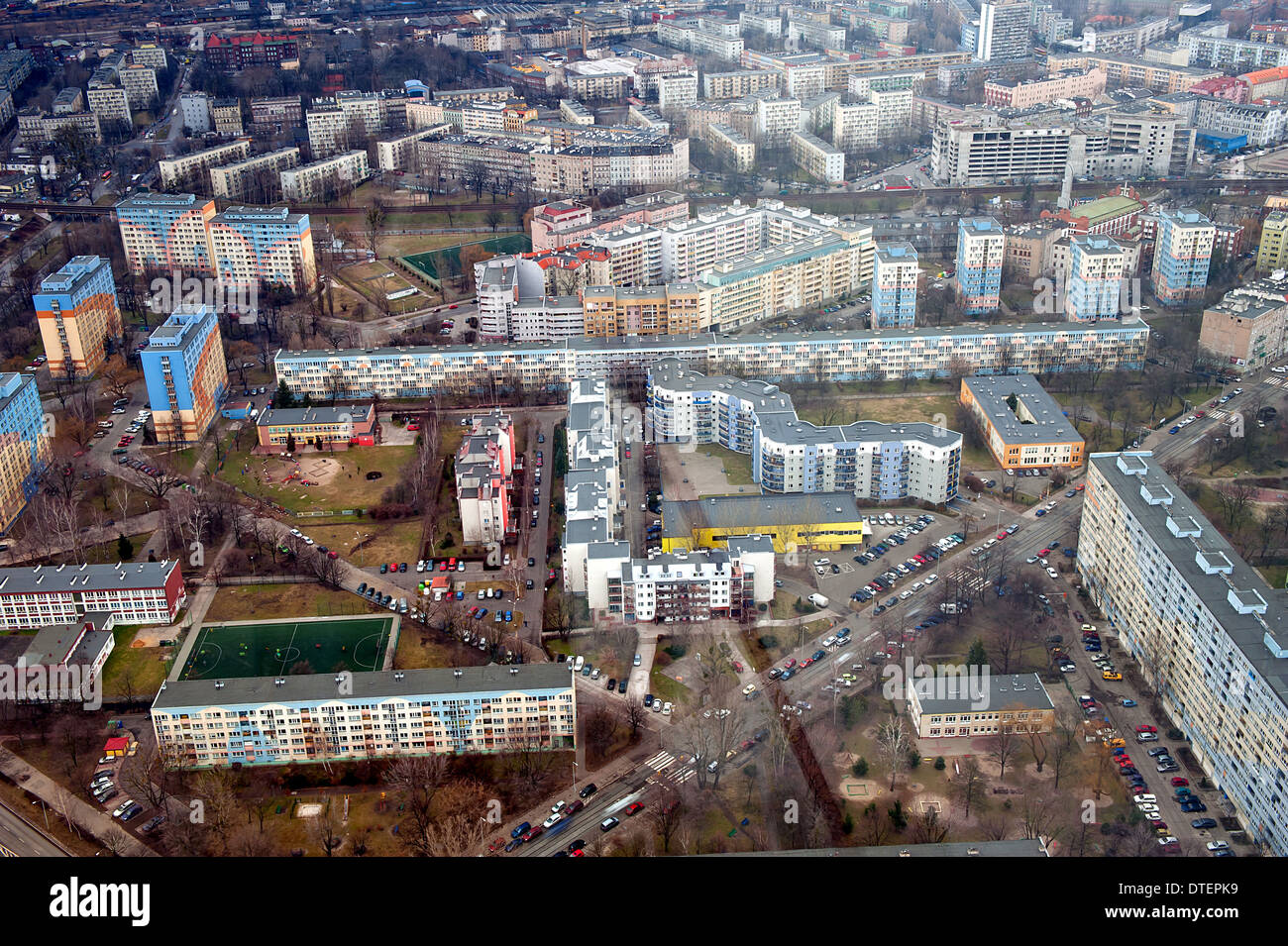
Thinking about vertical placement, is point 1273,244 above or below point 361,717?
above

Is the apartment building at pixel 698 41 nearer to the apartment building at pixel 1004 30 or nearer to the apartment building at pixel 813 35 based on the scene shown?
the apartment building at pixel 813 35

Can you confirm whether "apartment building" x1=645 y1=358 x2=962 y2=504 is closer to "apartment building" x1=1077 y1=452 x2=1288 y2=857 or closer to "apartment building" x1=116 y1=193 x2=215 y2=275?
"apartment building" x1=1077 y1=452 x2=1288 y2=857

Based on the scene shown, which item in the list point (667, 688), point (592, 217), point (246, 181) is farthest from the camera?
point (246, 181)

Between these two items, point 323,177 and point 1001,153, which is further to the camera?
point 323,177

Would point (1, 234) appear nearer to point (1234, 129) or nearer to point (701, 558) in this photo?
point (701, 558)

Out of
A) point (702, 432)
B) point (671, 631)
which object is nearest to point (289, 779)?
point (671, 631)

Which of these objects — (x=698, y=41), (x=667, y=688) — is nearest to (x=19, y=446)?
(x=667, y=688)

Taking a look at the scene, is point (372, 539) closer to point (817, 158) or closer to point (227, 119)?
point (817, 158)
